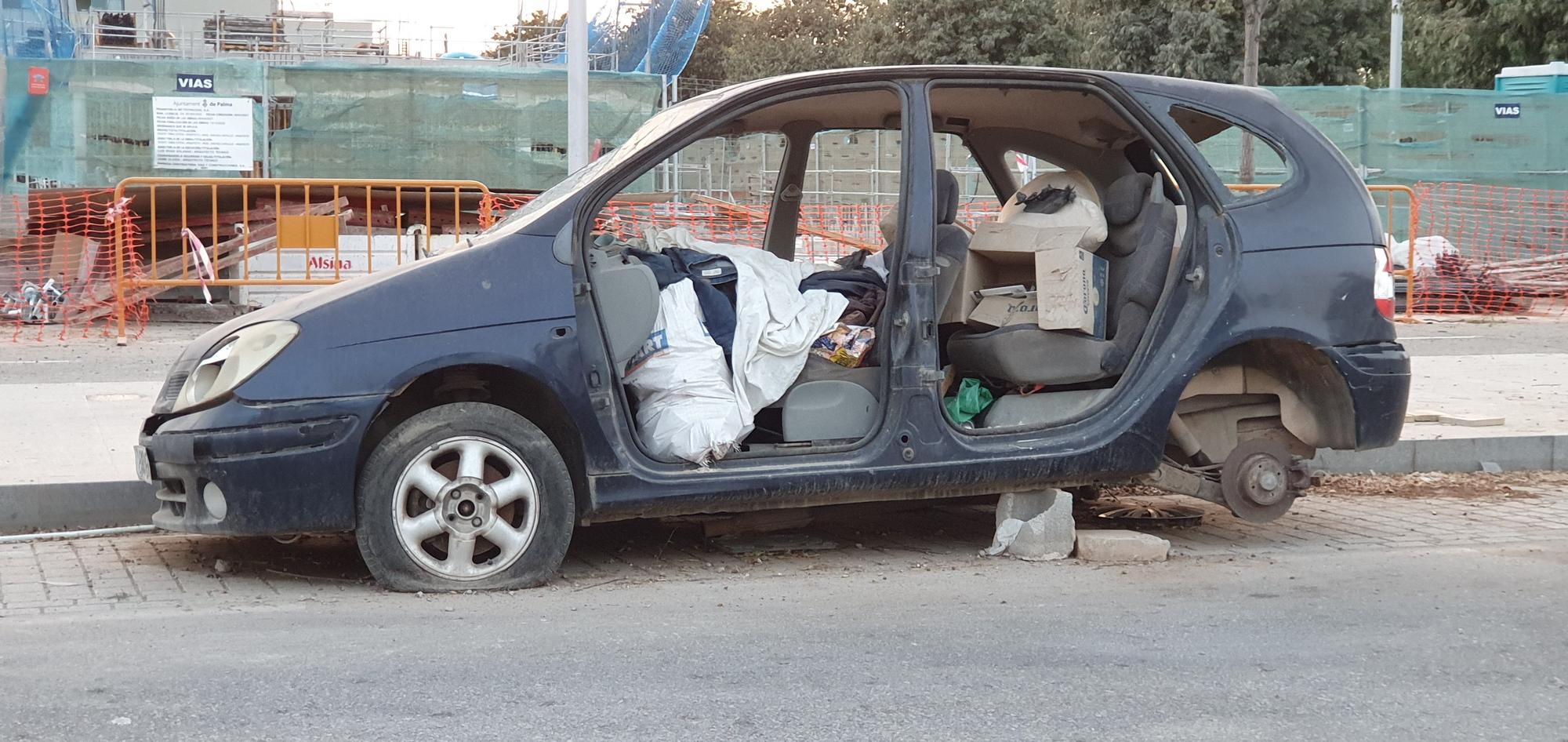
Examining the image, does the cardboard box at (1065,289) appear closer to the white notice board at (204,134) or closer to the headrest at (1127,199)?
the headrest at (1127,199)

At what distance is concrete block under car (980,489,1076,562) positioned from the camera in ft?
19.8

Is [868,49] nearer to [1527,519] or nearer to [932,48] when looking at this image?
[932,48]

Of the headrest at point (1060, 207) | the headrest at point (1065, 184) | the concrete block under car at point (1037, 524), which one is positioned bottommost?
the concrete block under car at point (1037, 524)

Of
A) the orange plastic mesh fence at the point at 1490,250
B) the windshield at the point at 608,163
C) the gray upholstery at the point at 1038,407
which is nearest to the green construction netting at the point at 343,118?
the orange plastic mesh fence at the point at 1490,250

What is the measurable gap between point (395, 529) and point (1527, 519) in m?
4.78

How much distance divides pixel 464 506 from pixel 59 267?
1247 cm

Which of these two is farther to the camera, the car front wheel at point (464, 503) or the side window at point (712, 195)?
the side window at point (712, 195)

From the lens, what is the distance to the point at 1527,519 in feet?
22.8

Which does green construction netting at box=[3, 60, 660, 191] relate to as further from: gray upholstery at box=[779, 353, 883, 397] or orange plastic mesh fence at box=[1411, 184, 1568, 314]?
gray upholstery at box=[779, 353, 883, 397]

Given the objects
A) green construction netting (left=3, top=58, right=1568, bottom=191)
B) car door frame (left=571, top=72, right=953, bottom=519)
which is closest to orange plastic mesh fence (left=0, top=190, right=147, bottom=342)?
green construction netting (left=3, top=58, right=1568, bottom=191)

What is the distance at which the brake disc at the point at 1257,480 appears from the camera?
6.19m

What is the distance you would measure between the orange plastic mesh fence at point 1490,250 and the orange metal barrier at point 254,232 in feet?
36.0

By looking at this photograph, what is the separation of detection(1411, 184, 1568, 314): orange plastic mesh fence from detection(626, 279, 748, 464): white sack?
544 inches

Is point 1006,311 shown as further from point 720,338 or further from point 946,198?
point 720,338
